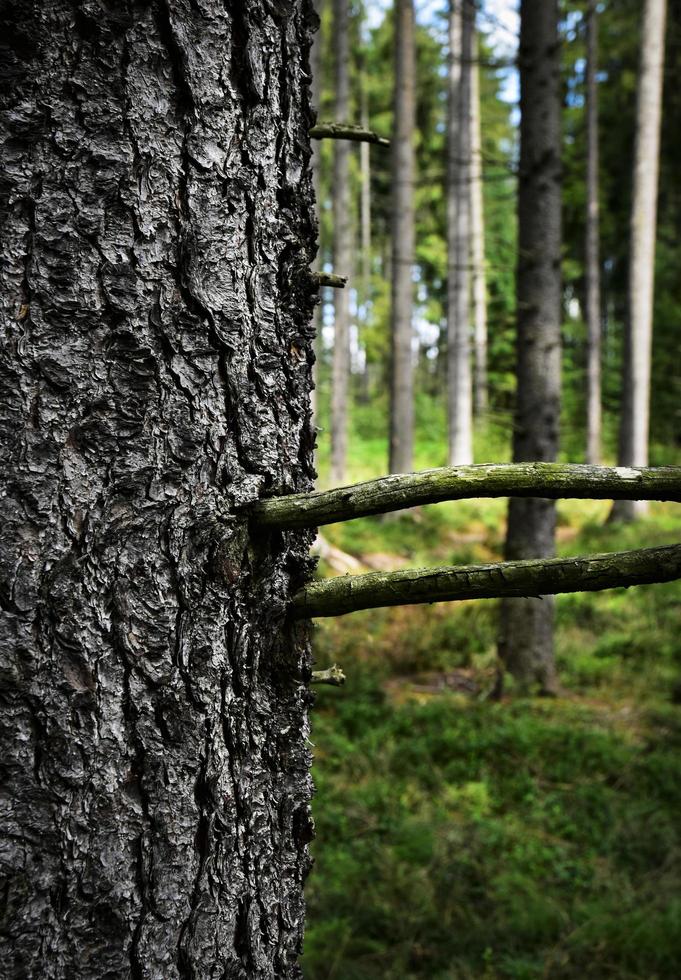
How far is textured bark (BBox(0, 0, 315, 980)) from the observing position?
3.63ft

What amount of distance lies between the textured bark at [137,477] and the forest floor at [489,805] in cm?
73

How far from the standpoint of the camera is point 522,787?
496 centimetres

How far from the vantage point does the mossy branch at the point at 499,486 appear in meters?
1.14

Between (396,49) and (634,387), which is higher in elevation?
(396,49)

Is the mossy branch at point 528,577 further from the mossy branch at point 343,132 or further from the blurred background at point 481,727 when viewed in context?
the mossy branch at point 343,132

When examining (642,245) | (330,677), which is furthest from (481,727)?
(642,245)

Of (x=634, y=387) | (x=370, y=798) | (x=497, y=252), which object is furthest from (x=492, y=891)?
(x=497, y=252)

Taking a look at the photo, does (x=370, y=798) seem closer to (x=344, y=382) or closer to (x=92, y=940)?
(x=92, y=940)

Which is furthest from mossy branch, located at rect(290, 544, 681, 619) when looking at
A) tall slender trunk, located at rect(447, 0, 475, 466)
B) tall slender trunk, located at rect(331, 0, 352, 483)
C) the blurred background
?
tall slender trunk, located at rect(447, 0, 475, 466)

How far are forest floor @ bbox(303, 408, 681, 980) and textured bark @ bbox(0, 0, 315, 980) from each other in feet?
2.39

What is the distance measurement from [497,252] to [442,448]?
7.68 metres

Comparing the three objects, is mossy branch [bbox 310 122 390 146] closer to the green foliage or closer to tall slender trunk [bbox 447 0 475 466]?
the green foliage

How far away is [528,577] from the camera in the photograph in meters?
1.15

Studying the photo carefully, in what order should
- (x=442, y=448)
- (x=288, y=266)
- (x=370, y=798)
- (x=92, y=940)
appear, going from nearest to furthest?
1. (x=92, y=940)
2. (x=288, y=266)
3. (x=370, y=798)
4. (x=442, y=448)
